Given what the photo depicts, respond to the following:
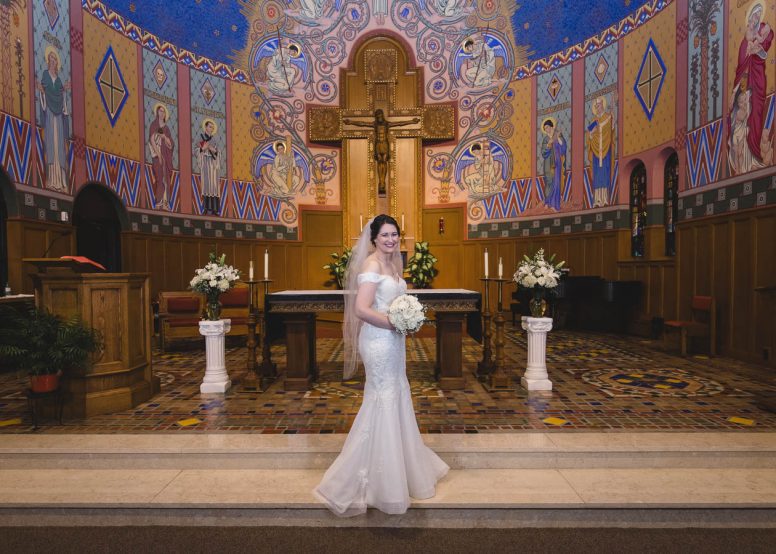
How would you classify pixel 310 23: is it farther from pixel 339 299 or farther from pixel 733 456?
pixel 733 456

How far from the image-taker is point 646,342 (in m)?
8.60

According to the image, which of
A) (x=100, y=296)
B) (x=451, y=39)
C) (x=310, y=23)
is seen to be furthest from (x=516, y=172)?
(x=100, y=296)

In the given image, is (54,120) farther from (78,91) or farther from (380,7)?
(380,7)

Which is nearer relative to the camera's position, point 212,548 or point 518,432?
point 212,548

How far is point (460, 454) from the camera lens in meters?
3.73

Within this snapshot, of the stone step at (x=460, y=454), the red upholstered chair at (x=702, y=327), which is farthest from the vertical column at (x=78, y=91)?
the red upholstered chair at (x=702, y=327)

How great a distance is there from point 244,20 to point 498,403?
10.9 m

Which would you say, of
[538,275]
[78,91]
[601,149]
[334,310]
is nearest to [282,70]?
[78,91]

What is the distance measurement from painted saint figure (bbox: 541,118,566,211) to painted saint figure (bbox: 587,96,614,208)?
62cm

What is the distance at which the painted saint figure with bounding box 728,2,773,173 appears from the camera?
663 cm

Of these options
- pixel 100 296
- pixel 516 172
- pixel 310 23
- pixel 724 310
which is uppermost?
pixel 310 23

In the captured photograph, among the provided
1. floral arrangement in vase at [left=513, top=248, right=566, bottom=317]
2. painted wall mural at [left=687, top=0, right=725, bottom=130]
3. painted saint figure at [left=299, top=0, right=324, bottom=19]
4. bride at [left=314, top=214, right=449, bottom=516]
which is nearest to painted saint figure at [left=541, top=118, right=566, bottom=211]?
painted wall mural at [left=687, top=0, right=725, bottom=130]

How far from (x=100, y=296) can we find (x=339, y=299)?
2.40 m

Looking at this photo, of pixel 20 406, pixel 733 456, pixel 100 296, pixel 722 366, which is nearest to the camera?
pixel 733 456
